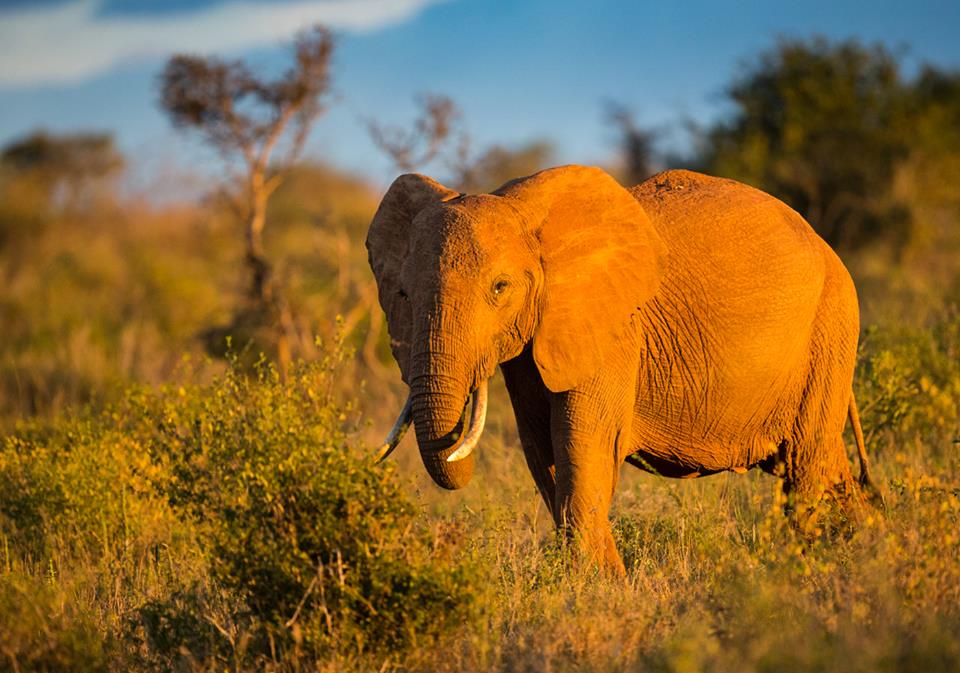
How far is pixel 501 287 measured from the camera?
19.2ft

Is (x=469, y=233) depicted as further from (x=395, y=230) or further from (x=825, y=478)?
(x=825, y=478)

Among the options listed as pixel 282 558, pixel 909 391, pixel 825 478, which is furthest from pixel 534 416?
pixel 909 391

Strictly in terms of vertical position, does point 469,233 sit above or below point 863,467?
above

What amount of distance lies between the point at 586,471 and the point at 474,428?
2.09 feet

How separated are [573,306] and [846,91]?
57.4 feet

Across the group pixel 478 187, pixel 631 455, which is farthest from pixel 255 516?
pixel 478 187

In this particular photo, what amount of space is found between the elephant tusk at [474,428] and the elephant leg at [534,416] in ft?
1.90

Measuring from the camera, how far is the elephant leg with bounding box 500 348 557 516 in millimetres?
6508

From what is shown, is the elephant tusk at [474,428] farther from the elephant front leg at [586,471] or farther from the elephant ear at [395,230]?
the elephant ear at [395,230]

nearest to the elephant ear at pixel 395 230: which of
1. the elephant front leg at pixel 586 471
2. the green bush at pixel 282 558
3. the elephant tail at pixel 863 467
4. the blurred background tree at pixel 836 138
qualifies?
the green bush at pixel 282 558

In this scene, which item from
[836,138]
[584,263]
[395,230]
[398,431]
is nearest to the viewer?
[398,431]

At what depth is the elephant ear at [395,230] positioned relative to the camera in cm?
643

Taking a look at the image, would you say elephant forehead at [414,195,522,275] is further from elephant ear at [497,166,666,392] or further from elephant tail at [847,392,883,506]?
elephant tail at [847,392,883,506]

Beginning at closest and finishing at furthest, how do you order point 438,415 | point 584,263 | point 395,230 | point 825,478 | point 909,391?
1. point 438,415
2. point 584,263
3. point 395,230
4. point 825,478
5. point 909,391
